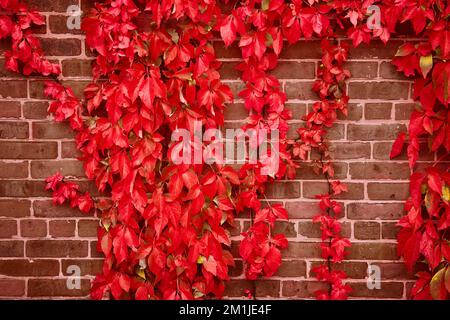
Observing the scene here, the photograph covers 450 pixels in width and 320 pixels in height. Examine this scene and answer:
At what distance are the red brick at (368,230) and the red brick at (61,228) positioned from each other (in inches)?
50.9

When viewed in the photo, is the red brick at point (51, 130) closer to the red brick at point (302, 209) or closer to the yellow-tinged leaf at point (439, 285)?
the red brick at point (302, 209)

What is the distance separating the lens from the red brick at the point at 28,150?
1952mm

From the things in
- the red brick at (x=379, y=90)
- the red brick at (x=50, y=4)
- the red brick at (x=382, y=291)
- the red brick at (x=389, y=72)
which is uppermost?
the red brick at (x=50, y=4)

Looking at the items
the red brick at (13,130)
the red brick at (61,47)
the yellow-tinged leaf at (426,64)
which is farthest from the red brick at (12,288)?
the yellow-tinged leaf at (426,64)

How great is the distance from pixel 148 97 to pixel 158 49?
0.21 meters

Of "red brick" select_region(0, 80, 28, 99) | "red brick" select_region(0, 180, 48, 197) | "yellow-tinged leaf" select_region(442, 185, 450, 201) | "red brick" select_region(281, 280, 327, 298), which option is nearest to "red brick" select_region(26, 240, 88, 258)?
"red brick" select_region(0, 180, 48, 197)

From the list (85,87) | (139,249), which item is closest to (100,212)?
(139,249)

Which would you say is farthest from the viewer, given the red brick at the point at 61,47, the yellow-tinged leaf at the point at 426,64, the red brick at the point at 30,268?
the red brick at the point at 30,268

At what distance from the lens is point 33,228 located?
2.00 m

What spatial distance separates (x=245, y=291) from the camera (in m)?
2.02

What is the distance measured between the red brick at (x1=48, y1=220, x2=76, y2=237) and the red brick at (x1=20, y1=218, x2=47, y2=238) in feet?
0.10

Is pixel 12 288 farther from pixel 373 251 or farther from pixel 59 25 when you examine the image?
pixel 373 251

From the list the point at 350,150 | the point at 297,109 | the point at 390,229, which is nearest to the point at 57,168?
the point at 297,109
